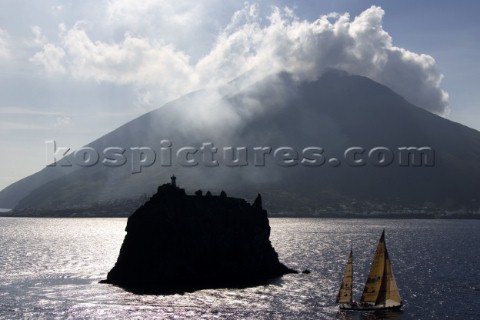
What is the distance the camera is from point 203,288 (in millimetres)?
112438

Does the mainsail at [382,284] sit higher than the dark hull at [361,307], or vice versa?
the mainsail at [382,284]

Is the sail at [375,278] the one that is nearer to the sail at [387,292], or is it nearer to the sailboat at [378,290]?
the sailboat at [378,290]

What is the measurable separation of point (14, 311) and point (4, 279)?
131ft

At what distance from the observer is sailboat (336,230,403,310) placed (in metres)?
97.7

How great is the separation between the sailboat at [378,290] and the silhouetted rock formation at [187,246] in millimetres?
24497

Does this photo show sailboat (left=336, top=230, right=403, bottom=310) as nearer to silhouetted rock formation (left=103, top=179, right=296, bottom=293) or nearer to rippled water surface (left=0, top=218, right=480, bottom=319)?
rippled water surface (left=0, top=218, right=480, bottom=319)

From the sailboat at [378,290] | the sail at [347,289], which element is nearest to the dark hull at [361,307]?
the sailboat at [378,290]

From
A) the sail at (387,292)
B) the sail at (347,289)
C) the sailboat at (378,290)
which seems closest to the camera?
the sailboat at (378,290)

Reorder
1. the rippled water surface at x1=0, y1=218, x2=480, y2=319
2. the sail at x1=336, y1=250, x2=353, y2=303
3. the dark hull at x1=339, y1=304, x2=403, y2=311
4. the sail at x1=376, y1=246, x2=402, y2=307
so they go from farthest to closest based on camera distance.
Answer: the sail at x1=336, y1=250, x2=353, y2=303, the sail at x1=376, y1=246, x2=402, y2=307, the dark hull at x1=339, y1=304, x2=403, y2=311, the rippled water surface at x1=0, y1=218, x2=480, y2=319

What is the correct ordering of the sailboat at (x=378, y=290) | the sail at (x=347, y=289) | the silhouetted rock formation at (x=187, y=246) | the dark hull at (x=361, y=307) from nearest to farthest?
the dark hull at (x=361, y=307) → the sailboat at (x=378, y=290) → the sail at (x=347, y=289) → the silhouetted rock formation at (x=187, y=246)

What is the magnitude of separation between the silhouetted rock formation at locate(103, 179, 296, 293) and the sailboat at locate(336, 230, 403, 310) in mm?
24497

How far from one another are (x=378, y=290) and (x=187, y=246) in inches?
1530

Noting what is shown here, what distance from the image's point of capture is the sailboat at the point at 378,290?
9769 centimetres

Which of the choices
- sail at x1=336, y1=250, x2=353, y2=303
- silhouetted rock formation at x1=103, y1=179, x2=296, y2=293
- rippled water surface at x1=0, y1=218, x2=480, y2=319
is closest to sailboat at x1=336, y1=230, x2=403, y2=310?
sail at x1=336, y1=250, x2=353, y2=303
